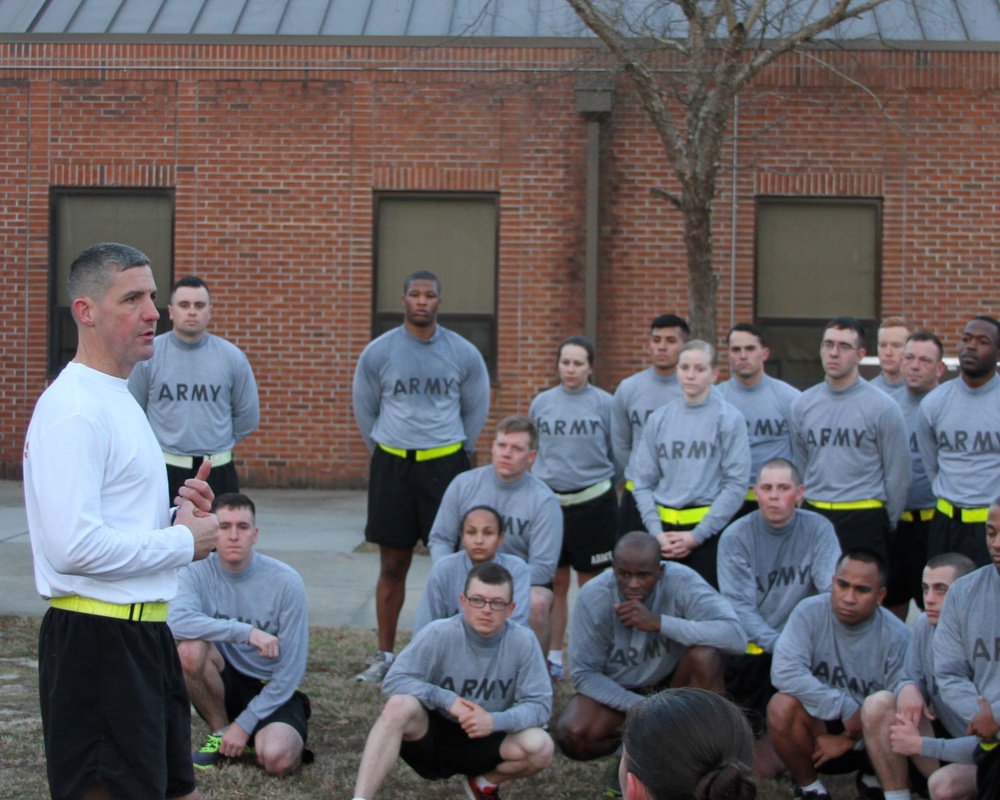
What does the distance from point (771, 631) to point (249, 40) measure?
960 centimetres

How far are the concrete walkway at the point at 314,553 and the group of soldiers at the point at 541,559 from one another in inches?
54.6

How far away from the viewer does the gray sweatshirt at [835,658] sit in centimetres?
550

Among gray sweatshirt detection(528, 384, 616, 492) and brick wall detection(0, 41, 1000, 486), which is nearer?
gray sweatshirt detection(528, 384, 616, 492)

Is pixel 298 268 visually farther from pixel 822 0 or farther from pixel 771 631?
pixel 771 631

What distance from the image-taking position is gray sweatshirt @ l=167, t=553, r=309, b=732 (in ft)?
18.7

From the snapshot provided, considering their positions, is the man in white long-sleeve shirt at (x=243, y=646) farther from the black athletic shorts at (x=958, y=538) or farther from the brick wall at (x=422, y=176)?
the brick wall at (x=422, y=176)

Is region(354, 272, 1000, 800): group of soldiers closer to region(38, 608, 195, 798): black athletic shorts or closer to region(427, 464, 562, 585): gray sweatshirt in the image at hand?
region(427, 464, 562, 585): gray sweatshirt

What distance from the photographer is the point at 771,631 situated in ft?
20.2

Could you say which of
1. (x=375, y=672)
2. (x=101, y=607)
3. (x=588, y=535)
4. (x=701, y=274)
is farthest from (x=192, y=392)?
(x=701, y=274)

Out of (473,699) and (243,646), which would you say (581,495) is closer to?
(473,699)

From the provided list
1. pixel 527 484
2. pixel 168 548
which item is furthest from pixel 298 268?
pixel 168 548

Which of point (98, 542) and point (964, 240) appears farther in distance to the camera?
point (964, 240)

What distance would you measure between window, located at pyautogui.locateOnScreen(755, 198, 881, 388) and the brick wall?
21cm

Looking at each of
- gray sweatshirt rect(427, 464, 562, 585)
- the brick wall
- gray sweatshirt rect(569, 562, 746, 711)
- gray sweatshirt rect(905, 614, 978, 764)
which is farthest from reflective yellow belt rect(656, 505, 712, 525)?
the brick wall
